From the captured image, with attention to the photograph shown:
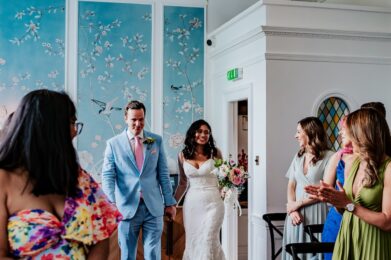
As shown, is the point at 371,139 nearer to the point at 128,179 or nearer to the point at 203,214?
the point at 128,179

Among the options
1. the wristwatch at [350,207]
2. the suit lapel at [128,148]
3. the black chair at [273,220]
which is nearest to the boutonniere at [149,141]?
the suit lapel at [128,148]

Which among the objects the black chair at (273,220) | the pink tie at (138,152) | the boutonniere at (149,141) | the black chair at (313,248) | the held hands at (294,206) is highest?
the boutonniere at (149,141)

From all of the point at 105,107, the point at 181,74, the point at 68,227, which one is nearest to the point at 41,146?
the point at 68,227

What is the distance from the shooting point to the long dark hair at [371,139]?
8.38 ft

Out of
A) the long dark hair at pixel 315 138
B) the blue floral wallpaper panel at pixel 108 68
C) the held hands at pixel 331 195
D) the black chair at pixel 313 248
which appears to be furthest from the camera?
the blue floral wallpaper panel at pixel 108 68

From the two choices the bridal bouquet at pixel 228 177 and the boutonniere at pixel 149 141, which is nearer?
the boutonniere at pixel 149 141

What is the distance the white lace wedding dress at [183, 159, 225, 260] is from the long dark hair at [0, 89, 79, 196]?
3295mm

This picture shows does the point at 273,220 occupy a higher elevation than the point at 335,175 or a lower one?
lower

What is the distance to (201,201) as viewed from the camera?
507 cm

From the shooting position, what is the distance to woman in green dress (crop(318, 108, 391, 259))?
2.50 metres

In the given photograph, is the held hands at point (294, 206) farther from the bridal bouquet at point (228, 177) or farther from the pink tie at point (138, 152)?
the pink tie at point (138, 152)

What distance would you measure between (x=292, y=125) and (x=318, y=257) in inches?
67.2

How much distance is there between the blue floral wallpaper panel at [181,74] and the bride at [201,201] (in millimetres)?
1414

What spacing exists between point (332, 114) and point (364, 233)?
116 inches
